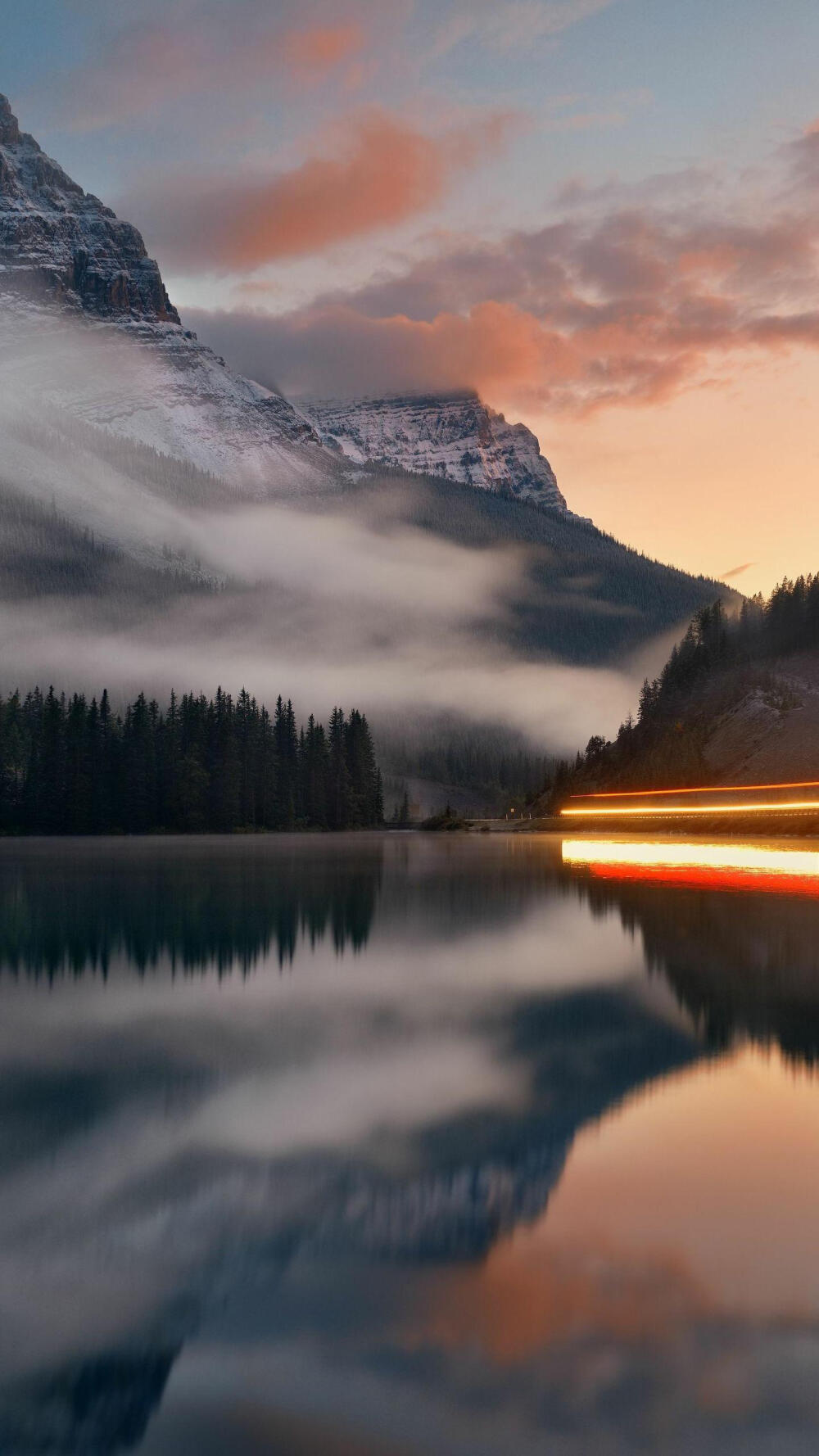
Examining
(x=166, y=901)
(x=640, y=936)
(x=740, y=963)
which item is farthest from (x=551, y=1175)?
(x=166, y=901)

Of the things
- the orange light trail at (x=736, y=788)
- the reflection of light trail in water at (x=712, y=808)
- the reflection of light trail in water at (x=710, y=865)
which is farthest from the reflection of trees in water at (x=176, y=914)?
the orange light trail at (x=736, y=788)

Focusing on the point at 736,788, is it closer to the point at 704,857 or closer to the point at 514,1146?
the point at 704,857

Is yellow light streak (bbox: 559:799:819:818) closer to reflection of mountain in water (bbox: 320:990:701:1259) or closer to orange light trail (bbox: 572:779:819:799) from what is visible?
orange light trail (bbox: 572:779:819:799)

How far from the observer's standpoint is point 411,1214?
10.0 m

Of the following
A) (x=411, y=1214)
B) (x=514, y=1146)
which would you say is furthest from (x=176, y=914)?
(x=411, y=1214)

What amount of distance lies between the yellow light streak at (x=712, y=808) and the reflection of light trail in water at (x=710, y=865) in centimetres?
2693

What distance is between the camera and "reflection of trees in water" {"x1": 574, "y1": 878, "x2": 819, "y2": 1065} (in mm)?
18609

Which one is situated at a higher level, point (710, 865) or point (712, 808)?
point (712, 808)

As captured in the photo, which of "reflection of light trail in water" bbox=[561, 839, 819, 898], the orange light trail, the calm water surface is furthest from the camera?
the orange light trail

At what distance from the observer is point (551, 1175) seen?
1113 centimetres

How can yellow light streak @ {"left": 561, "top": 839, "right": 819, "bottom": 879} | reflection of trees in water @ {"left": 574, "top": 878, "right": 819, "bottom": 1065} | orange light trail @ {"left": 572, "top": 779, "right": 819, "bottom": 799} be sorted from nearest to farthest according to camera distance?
1. reflection of trees in water @ {"left": 574, "top": 878, "right": 819, "bottom": 1065}
2. yellow light streak @ {"left": 561, "top": 839, "right": 819, "bottom": 879}
3. orange light trail @ {"left": 572, "top": 779, "right": 819, "bottom": 799}

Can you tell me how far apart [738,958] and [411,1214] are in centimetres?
1780

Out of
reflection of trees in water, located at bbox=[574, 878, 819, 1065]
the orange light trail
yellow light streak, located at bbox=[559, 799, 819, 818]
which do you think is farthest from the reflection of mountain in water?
the orange light trail

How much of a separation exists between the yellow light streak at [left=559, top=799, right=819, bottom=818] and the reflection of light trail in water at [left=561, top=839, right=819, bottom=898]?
88.4 feet
